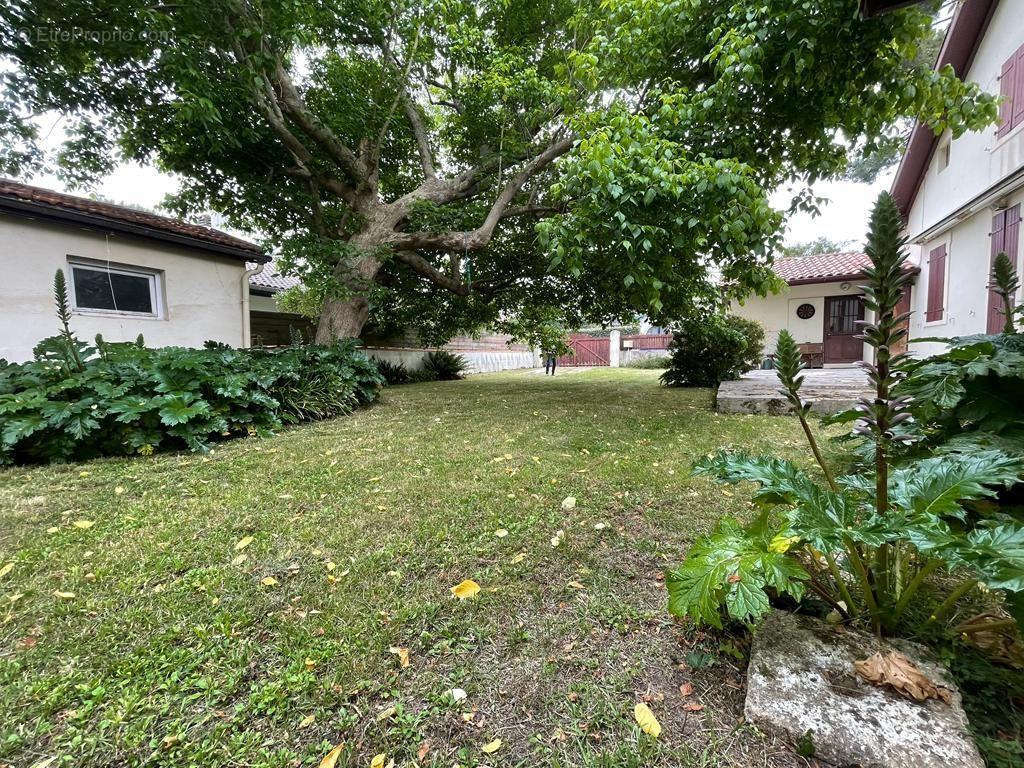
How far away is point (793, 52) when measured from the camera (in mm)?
3730

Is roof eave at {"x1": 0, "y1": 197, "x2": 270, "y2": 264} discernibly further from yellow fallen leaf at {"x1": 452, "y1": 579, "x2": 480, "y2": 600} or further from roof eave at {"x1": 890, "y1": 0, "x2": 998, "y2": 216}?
roof eave at {"x1": 890, "y1": 0, "x2": 998, "y2": 216}

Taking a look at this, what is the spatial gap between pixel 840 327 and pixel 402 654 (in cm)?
1478

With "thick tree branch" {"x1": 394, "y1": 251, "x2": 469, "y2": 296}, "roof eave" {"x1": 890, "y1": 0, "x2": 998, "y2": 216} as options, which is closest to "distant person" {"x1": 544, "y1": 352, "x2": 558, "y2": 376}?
"thick tree branch" {"x1": 394, "y1": 251, "x2": 469, "y2": 296}

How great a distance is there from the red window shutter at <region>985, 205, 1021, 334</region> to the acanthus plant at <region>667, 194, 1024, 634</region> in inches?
267

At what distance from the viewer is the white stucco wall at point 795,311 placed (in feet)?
39.5

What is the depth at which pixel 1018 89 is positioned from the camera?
17.7 ft

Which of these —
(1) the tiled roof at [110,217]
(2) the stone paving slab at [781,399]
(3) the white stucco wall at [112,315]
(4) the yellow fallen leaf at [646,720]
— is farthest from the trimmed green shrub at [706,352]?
(3) the white stucco wall at [112,315]

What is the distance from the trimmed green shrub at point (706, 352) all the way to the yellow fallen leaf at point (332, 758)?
8108 mm

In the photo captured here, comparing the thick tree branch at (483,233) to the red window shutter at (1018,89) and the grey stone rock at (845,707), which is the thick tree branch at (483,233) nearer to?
the red window shutter at (1018,89)

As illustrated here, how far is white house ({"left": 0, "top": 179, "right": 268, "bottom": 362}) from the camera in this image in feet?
17.5

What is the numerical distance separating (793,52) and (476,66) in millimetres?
5266

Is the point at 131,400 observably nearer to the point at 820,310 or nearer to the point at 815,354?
the point at 815,354

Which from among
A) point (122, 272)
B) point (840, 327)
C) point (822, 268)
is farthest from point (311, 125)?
point (840, 327)

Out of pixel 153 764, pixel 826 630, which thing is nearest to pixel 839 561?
pixel 826 630
